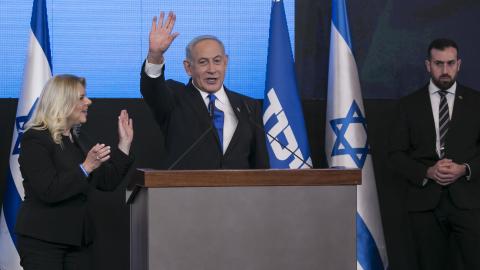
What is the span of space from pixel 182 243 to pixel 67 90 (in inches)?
44.1

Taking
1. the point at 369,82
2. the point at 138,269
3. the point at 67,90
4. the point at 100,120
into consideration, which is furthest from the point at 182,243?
the point at 369,82

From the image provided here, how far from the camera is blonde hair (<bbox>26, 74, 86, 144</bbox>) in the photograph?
12.0 ft

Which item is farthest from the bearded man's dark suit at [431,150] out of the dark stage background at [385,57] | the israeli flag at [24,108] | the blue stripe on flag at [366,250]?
the israeli flag at [24,108]

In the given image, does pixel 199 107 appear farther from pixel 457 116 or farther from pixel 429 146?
pixel 457 116

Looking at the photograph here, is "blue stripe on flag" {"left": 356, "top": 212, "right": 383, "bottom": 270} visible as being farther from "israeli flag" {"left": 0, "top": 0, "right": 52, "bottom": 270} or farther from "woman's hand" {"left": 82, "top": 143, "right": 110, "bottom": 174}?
"woman's hand" {"left": 82, "top": 143, "right": 110, "bottom": 174}

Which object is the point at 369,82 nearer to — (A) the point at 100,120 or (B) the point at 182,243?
(A) the point at 100,120

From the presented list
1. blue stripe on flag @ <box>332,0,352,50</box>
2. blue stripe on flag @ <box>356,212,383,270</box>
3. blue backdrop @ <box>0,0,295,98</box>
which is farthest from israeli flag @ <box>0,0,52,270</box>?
blue stripe on flag @ <box>356,212,383,270</box>

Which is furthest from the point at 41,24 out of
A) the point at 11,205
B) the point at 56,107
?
the point at 56,107

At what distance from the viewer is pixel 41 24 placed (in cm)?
524

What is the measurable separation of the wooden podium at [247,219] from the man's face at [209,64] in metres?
0.93

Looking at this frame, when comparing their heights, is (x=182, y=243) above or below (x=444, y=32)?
below

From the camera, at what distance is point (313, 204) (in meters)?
3.07

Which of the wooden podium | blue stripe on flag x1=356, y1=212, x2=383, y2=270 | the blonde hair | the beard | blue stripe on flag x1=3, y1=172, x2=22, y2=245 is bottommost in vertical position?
blue stripe on flag x1=356, y1=212, x2=383, y2=270

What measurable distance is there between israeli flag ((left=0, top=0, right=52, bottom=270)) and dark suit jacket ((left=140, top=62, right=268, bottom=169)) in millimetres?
1467
